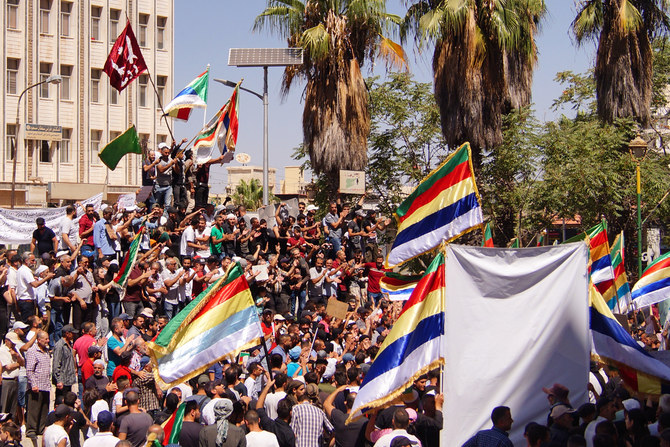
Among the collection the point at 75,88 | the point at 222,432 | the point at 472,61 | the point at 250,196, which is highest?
the point at 75,88

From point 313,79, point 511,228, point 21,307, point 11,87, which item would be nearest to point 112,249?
point 21,307

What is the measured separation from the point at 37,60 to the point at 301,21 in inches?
1007

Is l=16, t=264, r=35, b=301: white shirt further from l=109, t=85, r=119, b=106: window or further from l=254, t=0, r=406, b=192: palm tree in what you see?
l=109, t=85, r=119, b=106: window

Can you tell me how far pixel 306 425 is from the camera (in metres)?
8.81

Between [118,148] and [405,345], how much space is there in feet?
44.1

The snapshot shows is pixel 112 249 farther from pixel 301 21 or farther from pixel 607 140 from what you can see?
pixel 607 140

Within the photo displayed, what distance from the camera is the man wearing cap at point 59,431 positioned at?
28.4ft

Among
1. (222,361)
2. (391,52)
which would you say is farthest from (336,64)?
(222,361)

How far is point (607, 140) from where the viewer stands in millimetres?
24875

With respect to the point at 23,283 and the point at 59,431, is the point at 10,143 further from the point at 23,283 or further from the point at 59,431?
the point at 59,431

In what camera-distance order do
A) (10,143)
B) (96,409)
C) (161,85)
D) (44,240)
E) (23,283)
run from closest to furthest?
(96,409), (23,283), (44,240), (10,143), (161,85)

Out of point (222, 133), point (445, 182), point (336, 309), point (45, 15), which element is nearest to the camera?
point (445, 182)

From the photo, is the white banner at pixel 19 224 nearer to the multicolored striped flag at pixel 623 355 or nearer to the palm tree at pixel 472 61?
the palm tree at pixel 472 61

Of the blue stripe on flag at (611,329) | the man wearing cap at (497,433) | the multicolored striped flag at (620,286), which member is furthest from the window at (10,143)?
the man wearing cap at (497,433)
